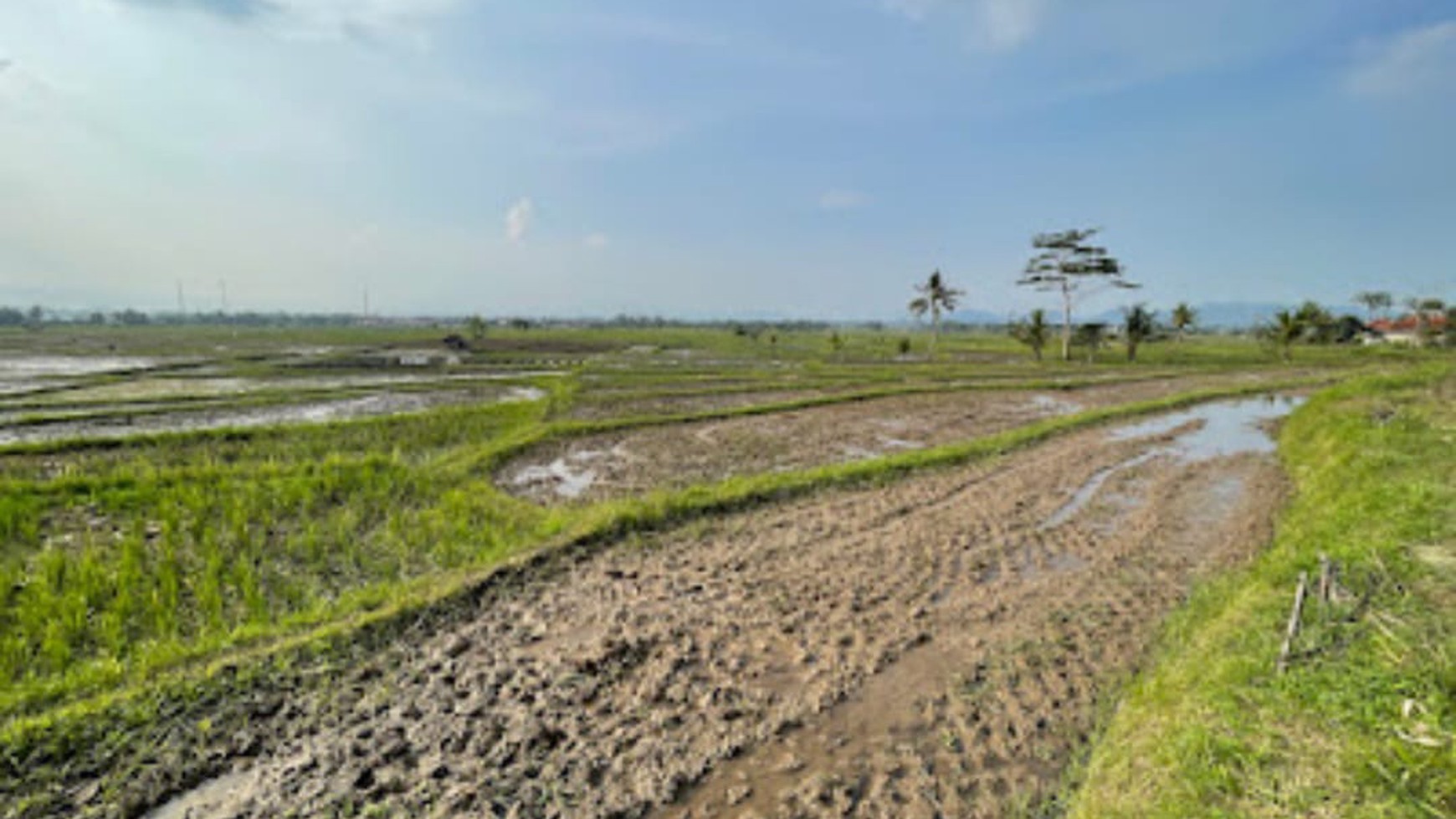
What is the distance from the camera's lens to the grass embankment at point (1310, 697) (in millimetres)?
2828

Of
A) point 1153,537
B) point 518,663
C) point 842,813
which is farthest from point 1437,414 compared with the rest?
point 518,663

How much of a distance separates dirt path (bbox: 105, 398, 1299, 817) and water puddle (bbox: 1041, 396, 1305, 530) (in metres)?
2.83

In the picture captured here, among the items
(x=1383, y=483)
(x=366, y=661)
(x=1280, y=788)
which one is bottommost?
(x=366, y=661)

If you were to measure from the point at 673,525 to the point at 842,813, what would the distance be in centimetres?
538

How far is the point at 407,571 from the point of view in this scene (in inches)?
281

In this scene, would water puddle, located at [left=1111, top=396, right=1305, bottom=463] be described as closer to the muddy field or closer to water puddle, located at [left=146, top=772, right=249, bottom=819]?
the muddy field

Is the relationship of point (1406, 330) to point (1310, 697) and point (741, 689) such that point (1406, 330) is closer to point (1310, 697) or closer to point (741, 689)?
point (1310, 697)

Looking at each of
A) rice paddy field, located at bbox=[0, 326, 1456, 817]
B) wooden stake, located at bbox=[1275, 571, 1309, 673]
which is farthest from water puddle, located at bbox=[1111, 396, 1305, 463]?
wooden stake, located at bbox=[1275, 571, 1309, 673]

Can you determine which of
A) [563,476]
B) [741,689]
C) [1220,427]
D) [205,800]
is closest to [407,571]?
[205,800]

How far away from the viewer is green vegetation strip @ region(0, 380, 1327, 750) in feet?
14.7

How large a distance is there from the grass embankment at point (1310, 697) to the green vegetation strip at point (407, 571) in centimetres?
563

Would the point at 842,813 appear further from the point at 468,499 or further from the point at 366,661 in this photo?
the point at 468,499

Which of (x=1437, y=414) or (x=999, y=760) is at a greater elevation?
(x=1437, y=414)

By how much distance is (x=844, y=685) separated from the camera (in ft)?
15.7
